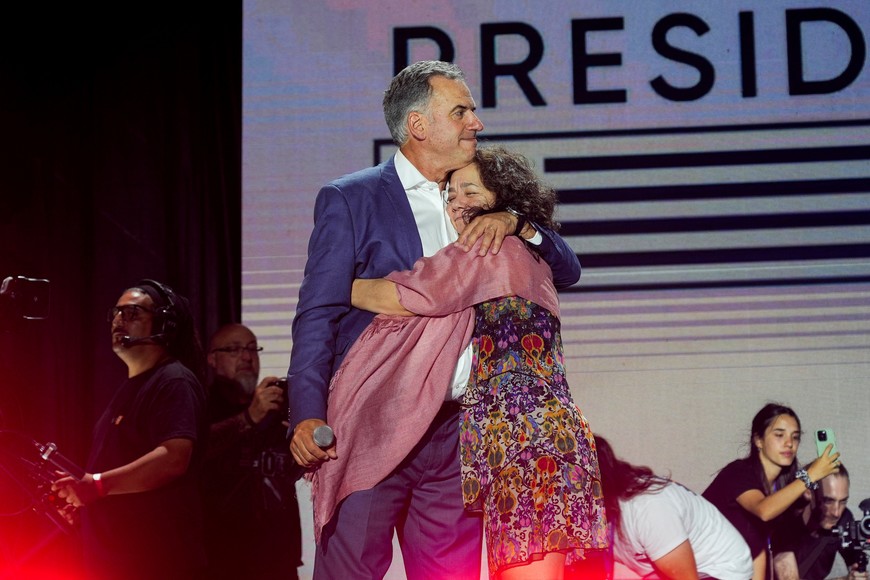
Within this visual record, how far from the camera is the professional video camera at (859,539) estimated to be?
3.97 meters

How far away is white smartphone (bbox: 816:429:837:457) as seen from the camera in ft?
13.4

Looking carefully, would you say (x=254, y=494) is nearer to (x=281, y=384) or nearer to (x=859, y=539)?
(x=281, y=384)

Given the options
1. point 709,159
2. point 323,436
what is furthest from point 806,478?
point 323,436

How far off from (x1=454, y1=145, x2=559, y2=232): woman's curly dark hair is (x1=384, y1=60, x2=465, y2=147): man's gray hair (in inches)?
9.3

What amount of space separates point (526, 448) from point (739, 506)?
2.45 metres

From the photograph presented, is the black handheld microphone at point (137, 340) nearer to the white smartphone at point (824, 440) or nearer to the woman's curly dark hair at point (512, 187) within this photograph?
the woman's curly dark hair at point (512, 187)

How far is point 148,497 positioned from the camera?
3203 millimetres

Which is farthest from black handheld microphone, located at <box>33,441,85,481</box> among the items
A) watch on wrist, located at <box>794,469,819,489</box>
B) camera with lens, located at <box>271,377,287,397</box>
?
watch on wrist, located at <box>794,469,819,489</box>

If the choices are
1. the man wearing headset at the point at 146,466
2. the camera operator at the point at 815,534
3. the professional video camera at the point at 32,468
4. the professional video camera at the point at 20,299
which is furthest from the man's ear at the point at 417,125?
the camera operator at the point at 815,534

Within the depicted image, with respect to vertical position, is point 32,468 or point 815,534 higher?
point 32,468

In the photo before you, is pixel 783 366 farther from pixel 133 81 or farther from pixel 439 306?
pixel 133 81

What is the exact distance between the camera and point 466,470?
1.97 metres

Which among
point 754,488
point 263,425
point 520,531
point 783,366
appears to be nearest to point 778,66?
point 783,366

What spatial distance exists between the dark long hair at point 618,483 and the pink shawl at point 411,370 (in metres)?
1.42
